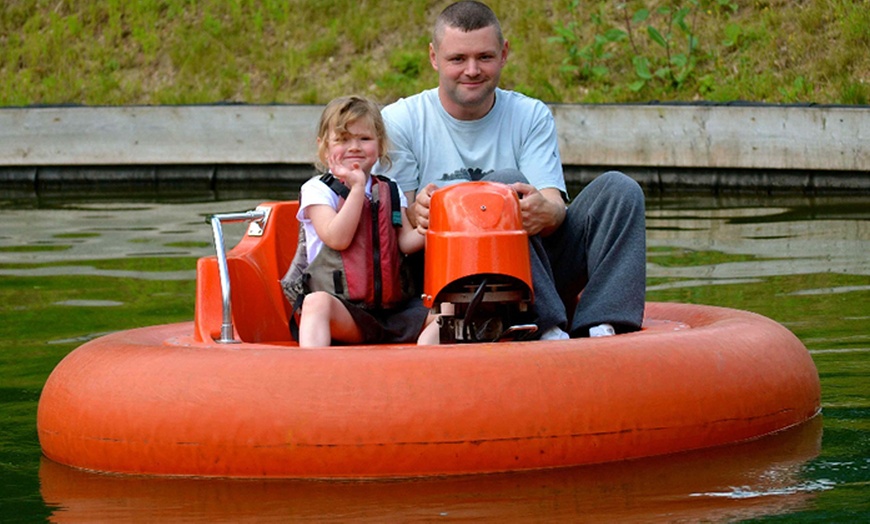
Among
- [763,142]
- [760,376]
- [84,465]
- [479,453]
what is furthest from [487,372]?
[763,142]

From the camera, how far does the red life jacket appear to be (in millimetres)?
4043

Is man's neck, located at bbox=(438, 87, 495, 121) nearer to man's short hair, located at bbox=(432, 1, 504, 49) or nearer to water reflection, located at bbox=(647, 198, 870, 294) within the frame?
man's short hair, located at bbox=(432, 1, 504, 49)

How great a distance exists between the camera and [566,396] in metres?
3.52

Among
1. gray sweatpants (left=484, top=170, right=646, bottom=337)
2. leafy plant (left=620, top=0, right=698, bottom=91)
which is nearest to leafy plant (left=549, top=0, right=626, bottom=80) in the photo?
leafy plant (left=620, top=0, right=698, bottom=91)

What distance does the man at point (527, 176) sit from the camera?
4031 mm

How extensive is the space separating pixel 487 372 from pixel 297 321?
3.31 ft

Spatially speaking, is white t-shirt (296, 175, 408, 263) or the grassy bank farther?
the grassy bank

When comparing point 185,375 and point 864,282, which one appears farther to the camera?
point 864,282

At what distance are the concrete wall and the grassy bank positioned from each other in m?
1.12

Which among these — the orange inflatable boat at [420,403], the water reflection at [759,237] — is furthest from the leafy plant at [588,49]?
the orange inflatable boat at [420,403]

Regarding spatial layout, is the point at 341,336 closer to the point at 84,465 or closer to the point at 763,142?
the point at 84,465

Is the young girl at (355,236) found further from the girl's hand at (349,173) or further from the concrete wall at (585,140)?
the concrete wall at (585,140)

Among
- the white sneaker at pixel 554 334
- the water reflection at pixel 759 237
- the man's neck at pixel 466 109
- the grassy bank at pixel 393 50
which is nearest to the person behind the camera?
the white sneaker at pixel 554 334

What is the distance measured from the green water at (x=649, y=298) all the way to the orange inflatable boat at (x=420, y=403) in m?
0.05
